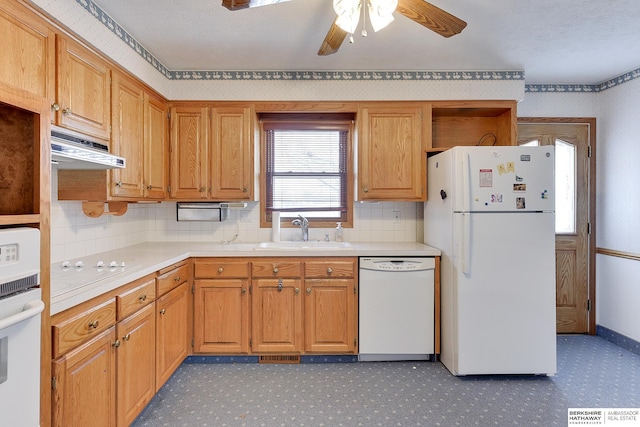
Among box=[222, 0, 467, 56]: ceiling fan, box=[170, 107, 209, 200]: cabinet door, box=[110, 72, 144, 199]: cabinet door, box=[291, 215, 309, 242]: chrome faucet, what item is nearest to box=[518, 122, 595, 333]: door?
box=[222, 0, 467, 56]: ceiling fan

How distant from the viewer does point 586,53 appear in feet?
8.64

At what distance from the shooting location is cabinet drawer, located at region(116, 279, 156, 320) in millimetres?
1713

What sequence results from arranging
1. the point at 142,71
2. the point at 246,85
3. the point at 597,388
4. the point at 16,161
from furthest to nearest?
the point at 246,85, the point at 142,71, the point at 597,388, the point at 16,161

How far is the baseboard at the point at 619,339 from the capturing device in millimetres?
2918

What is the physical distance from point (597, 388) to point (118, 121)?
3740mm

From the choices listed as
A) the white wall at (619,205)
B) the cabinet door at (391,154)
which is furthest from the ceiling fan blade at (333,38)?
the white wall at (619,205)

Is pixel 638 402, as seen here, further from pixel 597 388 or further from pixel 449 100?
pixel 449 100

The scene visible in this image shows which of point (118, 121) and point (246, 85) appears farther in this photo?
point (246, 85)

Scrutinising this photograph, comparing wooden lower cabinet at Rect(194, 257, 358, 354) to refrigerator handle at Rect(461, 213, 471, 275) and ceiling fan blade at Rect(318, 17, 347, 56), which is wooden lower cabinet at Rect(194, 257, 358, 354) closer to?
refrigerator handle at Rect(461, 213, 471, 275)

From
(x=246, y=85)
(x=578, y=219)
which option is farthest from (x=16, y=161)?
(x=578, y=219)

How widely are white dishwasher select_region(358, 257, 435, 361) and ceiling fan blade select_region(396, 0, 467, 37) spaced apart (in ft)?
5.37

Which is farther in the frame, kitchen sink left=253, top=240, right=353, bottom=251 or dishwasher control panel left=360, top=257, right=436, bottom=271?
kitchen sink left=253, top=240, right=353, bottom=251

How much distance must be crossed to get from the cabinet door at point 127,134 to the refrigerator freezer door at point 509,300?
238 centimetres

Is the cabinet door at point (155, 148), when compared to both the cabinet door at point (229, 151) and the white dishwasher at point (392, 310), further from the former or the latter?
the white dishwasher at point (392, 310)
